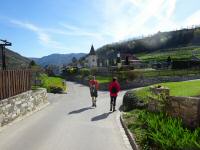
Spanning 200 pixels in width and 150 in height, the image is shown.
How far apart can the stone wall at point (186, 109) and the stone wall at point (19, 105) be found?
677cm

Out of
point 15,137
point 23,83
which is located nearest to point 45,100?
point 23,83

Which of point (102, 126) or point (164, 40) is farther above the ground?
point (164, 40)

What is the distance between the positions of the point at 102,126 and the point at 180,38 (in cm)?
12990

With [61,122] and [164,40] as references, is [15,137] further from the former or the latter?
[164,40]

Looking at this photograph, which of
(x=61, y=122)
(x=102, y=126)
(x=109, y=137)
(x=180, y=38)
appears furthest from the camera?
(x=180, y=38)

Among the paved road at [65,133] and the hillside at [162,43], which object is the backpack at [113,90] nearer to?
the paved road at [65,133]

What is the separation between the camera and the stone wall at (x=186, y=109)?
38.7 ft

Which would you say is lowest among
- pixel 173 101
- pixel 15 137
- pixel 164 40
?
pixel 15 137

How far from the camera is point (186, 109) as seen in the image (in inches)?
489

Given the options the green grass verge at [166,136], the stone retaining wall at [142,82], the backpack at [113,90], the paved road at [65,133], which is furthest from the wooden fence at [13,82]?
the stone retaining wall at [142,82]

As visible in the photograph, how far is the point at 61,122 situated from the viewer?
16.2 meters

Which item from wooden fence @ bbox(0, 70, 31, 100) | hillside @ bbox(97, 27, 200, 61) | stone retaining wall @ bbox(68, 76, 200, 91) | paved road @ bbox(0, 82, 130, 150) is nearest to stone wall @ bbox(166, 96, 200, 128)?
paved road @ bbox(0, 82, 130, 150)

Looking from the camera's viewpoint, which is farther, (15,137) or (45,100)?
(45,100)

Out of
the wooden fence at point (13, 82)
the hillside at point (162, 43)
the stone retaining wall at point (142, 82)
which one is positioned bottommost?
the stone retaining wall at point (142, 82)
